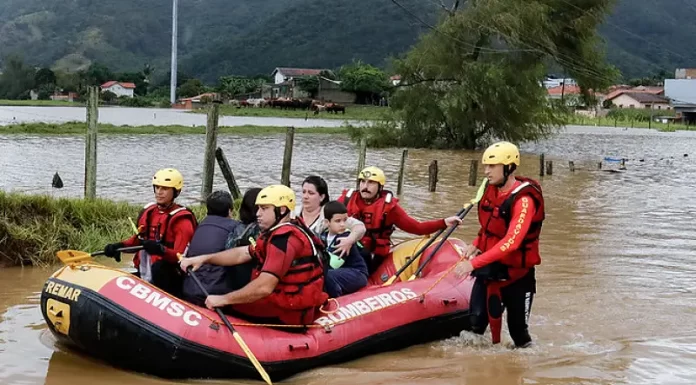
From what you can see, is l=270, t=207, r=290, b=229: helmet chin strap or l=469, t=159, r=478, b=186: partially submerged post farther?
l=469, t=159, r=478, b=186: partially submerged post

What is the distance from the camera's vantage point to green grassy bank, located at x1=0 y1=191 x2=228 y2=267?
8812 mm

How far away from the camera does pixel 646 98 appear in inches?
3433

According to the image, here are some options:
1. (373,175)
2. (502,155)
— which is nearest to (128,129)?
(373,175)

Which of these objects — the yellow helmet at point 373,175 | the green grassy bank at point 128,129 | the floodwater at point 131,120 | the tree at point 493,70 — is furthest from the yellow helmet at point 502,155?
the floodwater at point 131,120

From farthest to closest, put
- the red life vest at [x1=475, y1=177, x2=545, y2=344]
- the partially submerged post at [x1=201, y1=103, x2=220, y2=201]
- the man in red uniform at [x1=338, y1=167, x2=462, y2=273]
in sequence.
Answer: the partially submerged post at [x1=201, y1=103, x2=220, y2=201], the man in red uniform at [x1=338, y1=167, x2=462, y2=273], the red life vest at [x1=475, y1=177, x2=545, y2=344]

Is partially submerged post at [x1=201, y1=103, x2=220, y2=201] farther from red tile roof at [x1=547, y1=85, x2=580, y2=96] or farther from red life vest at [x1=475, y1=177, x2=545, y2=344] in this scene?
red tile roof at [x1=547, y1=85, x2=580, y2=96]

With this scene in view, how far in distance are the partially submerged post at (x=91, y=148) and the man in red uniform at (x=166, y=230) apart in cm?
469

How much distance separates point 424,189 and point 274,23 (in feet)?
453

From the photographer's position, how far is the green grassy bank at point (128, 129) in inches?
1251

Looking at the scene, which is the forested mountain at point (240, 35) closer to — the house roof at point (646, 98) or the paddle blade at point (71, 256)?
the house roof at point (646, 98)

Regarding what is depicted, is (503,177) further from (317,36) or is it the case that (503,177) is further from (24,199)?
(317,36)

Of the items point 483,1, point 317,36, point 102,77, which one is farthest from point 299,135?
point 317,36

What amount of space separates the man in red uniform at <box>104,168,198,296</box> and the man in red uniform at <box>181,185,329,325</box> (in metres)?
0.61

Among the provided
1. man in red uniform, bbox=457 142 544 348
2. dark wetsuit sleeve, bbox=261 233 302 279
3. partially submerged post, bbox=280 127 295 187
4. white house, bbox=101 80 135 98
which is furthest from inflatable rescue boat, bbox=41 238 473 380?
white house, bbox=101 80 135 98
